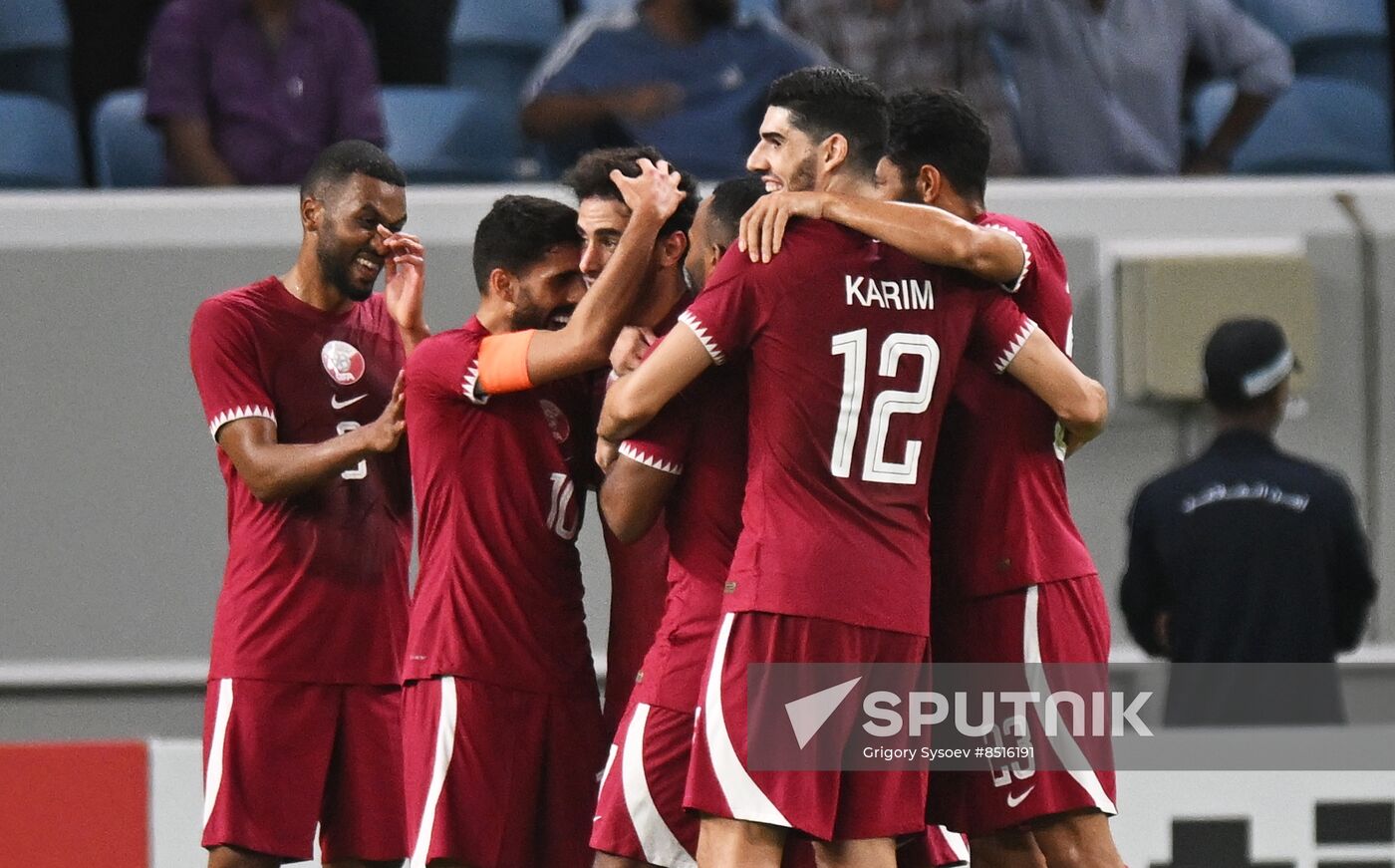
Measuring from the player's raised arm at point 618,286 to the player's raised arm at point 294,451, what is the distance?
1.75 feet

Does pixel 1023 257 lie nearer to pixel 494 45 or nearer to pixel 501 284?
pixel 501 284

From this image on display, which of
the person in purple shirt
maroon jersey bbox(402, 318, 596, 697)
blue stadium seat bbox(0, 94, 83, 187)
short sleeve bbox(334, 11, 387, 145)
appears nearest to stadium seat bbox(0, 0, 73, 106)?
blue stadium seat bbox(0, 94, 83, 187)

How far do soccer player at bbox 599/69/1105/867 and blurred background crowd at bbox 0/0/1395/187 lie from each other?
8.99 ft

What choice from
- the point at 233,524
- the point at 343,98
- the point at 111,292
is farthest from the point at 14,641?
the point at 343,98

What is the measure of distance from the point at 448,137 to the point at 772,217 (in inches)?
140

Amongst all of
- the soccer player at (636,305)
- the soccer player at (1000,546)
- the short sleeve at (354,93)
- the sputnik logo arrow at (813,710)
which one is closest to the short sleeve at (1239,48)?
the short sleeve at (354,93)

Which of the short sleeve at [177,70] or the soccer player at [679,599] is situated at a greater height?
the short sleeve at [177,70]

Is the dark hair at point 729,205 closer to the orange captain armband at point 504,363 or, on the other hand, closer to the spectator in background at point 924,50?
the orange captain armband at point 504,363

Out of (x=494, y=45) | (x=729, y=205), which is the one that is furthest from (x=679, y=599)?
(x=494, y=45)

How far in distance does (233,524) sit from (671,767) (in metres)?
1.40

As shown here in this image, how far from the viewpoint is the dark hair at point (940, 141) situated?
4.06 meters

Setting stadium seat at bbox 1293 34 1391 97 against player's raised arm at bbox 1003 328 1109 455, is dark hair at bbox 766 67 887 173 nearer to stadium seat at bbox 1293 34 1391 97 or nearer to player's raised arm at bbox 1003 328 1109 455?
player's raised arm at bbox 1003 328 1109 455

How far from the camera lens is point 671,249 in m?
4.03

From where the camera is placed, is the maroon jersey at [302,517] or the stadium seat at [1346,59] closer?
the maroon jersey at [302,517]
